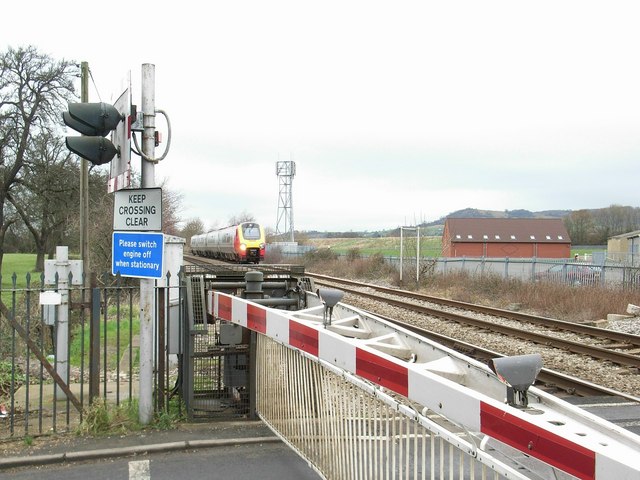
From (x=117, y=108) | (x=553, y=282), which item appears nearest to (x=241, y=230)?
(x=553, y=282)

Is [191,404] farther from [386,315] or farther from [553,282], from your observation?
[553,282]

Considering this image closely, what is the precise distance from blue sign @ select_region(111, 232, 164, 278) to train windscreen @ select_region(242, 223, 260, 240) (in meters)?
33.3

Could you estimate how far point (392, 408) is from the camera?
3170 millimetres

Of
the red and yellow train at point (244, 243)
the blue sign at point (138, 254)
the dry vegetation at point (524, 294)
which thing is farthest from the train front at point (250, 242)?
the blue sign at point (138, 254)

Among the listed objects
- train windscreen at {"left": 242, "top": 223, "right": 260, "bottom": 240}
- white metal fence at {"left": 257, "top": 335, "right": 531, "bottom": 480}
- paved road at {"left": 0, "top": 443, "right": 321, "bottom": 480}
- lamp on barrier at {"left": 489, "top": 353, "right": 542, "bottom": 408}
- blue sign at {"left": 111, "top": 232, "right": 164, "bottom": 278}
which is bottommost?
paved road at {"left": 0, "top": 443, "right": 321, "bottom": 480}

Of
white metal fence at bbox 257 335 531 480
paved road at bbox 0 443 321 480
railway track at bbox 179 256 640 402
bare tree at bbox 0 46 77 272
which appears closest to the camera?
white metal fence at bbox 257 335 531 480

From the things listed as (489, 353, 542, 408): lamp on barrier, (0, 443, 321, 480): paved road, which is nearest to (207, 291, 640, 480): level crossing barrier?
(489, 353, 542, 408): lamp on barrier

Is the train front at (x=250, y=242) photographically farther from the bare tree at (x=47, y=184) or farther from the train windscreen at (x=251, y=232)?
the bare tree at (x=47, y=184)

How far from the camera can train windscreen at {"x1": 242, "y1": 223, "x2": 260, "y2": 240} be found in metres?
39.2

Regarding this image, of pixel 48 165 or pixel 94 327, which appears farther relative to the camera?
pixel 48 165

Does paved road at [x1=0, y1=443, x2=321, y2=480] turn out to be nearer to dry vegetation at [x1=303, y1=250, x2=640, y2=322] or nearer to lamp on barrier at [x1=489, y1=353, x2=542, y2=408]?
lamp on barrier at [x1=489, y1=353, x2=542, y2=408]

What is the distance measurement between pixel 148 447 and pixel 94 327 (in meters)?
1.25

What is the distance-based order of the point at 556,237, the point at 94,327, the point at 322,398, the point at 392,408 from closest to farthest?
the point at 392,408
the point at 322,398
the point at 94,327
the point at 556,237

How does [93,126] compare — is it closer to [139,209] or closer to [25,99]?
[139,209]
